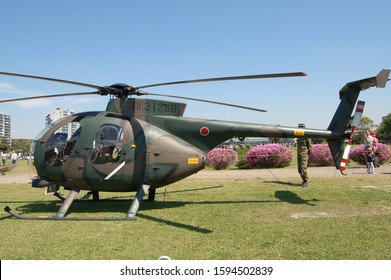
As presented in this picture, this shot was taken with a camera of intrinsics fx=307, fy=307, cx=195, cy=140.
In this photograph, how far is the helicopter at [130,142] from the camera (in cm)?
758

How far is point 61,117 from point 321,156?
52.1 ft

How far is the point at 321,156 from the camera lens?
752 inches

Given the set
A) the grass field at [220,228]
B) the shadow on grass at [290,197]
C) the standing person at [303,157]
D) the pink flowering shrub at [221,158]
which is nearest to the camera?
the grass field at [220,228]

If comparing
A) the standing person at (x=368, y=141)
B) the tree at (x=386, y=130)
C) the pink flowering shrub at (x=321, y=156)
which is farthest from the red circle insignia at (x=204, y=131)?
the tree at (x=386, y=130)

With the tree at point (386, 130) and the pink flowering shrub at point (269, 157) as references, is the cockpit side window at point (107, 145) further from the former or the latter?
the tree at point (386, 130)

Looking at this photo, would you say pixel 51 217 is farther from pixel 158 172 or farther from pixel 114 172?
pixel 158 172

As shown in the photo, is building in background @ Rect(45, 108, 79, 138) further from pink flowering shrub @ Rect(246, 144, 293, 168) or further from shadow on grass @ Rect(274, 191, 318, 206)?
pink flowering shrub @ Rect(246, 144, 293, 168)

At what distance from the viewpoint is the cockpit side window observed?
7586mm

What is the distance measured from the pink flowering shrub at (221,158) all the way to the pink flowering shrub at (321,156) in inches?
191

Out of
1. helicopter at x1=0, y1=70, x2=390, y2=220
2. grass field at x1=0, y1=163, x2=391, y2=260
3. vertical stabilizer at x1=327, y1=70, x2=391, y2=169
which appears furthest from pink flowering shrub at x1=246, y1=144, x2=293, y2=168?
helicopter at x1=0, y1=70, x2=390, y2=220

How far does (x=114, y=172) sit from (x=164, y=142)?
145 centimetres

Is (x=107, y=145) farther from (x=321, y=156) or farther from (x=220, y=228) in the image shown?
(x=321, y=156)

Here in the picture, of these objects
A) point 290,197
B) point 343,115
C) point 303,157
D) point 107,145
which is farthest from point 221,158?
point 107,145
